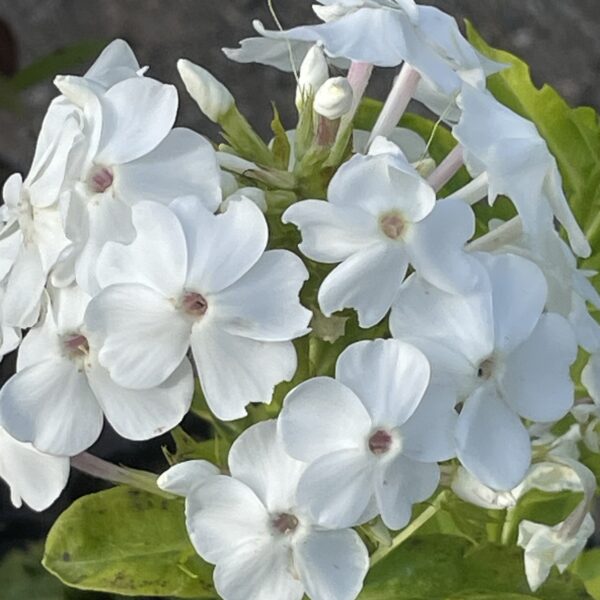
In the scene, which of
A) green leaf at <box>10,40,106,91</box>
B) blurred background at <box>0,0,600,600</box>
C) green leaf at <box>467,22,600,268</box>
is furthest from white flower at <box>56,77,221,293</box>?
blurred background at <box>0,0,600,600</box>

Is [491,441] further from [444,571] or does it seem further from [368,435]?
[444,571]

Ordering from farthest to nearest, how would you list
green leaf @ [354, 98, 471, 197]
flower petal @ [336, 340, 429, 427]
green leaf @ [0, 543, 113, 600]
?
green leaf @ [0, 543, 113, 600]
green leaf @ [354, 98, 471, 197]
flower petal @ [336, 340, 429, 427]

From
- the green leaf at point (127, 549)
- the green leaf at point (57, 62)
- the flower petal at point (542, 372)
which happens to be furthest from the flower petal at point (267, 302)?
the green leaf at point (57, 62)

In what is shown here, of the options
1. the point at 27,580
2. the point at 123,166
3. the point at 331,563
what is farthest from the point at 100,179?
the point at 27,580

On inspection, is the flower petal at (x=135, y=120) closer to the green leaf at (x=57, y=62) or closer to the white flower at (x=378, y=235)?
the white flower at (x=378, y=235)

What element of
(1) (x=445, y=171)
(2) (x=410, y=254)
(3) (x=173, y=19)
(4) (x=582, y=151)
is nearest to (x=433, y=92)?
(1) (x=445, y=171)

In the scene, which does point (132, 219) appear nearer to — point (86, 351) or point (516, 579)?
point (86, 351)

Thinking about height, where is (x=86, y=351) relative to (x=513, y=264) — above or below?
below

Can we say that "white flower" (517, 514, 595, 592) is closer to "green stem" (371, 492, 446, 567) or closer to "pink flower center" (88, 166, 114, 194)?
"green stem" (371, 492, 446, 567)
